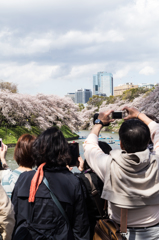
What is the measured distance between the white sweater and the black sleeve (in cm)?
23

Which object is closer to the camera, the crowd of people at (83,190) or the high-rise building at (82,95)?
the crowd of people at (83,190)

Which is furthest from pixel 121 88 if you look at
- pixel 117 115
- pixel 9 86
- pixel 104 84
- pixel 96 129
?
pixel 96 129

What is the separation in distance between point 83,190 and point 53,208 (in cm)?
28

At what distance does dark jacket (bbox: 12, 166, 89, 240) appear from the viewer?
58.3 inches

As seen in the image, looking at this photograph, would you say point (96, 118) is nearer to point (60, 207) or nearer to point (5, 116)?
point (60, 207)

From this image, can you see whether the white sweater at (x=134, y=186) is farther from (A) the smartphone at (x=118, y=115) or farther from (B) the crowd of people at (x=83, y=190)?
(A) the smartphone at (x=118, y=115)

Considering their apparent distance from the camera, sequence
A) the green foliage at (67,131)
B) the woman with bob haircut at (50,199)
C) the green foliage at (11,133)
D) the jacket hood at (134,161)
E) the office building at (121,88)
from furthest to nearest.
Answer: the office building at (121,88), the green foliage at (67,131), the green foliage at (11,133), the woman with bob haircut at (50,199), the jacket hood at (134,161)

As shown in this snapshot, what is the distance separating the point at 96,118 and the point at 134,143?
1.57ft

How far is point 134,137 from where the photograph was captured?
4.67 ft

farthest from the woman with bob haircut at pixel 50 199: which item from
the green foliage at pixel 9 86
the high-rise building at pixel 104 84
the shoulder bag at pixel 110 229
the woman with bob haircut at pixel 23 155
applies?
the high-rise building at pixel 104 84

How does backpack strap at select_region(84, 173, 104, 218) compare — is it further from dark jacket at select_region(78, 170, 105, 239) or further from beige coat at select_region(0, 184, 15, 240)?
beige coat at select_region(0, 184, 15, 240)

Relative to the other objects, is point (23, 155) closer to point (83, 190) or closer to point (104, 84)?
point (83, 190)

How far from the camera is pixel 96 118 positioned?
1.81 metres

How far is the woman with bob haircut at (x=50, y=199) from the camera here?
148 centimetres
